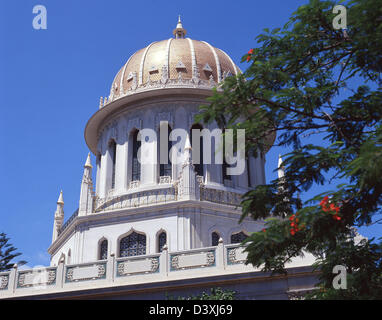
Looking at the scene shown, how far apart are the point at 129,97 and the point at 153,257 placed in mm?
13508

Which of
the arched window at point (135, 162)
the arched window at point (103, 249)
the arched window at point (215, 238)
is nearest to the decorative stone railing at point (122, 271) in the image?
the arched window at point (103, 249)

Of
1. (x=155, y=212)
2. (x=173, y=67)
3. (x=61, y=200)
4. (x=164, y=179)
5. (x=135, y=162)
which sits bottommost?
(x=155, y=212)

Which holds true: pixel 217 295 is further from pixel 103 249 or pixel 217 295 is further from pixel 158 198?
pixel 103 249

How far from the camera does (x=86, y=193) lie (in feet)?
105

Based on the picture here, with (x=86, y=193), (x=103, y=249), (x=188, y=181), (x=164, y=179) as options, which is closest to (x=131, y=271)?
(x=103, y=249)

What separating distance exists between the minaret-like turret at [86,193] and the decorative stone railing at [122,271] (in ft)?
23.4

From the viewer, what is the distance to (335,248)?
13.4 metres

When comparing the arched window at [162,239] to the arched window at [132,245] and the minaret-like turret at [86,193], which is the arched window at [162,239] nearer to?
the arched window at [132,245]

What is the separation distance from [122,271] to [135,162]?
11649mm

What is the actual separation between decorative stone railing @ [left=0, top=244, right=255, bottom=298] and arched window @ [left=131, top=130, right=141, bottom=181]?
1014cm

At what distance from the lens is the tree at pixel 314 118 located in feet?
39.5

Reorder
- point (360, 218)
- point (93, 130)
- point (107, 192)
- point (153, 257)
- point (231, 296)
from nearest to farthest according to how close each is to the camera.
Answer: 1. point (360, 218)
2. point (231, 296)
3. point (153, 257)
4. point (107, 192)
5. point (93, 130)
